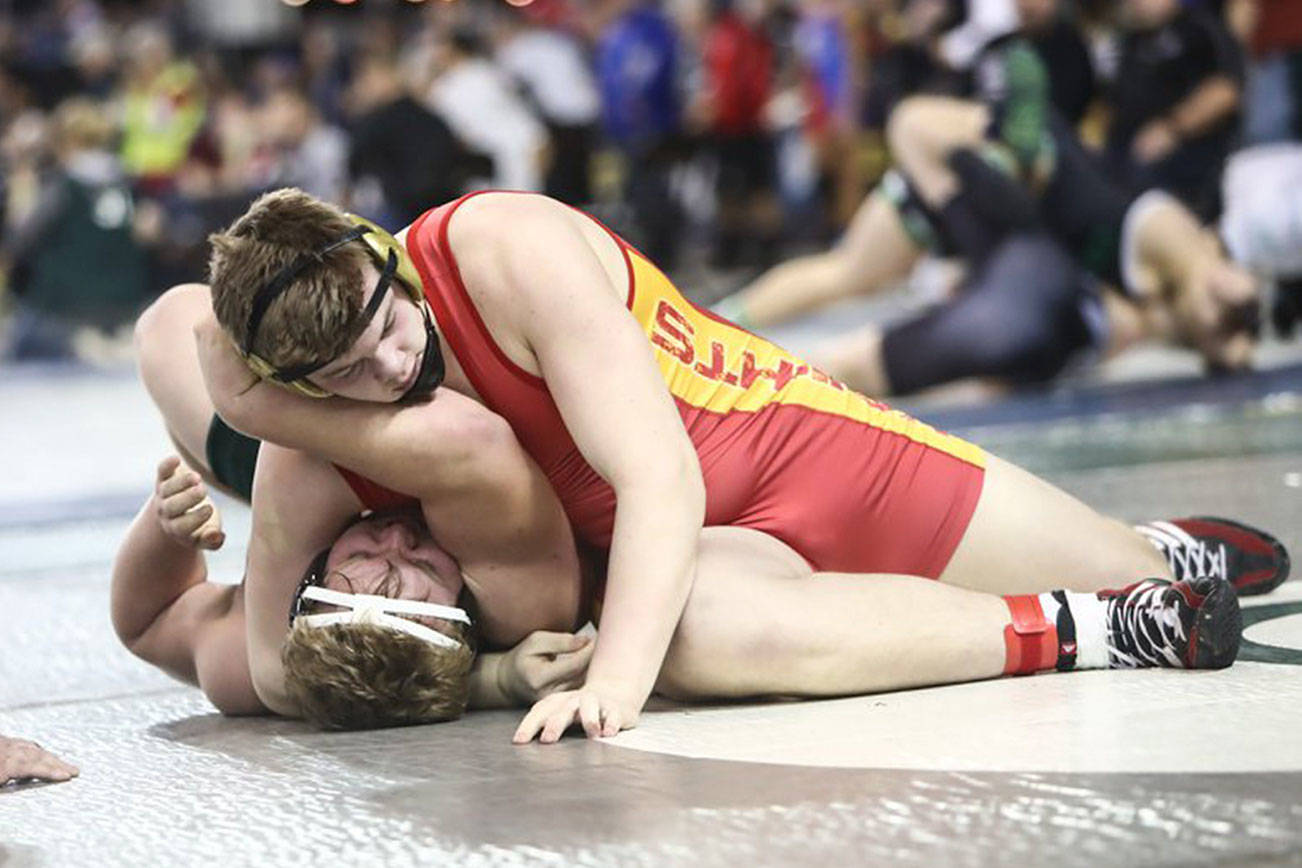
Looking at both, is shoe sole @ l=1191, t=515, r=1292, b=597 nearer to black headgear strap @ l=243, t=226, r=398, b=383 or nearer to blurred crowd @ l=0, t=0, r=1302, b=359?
black headgear strap @ l=243, t=226, r=398, b=383

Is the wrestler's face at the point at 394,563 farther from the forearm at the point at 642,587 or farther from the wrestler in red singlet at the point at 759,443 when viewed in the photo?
the forearm at the point at 642,587

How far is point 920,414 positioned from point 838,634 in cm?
335

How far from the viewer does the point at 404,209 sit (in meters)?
9.90

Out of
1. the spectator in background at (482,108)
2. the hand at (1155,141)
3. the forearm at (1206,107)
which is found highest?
→ the spectator in background at (482,108)

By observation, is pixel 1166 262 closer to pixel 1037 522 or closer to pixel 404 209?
pixel 1037 522

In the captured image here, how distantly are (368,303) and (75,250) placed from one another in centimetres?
823

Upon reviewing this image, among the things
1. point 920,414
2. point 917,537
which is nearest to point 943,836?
point 917,537

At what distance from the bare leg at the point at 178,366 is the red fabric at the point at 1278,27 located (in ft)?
16.6

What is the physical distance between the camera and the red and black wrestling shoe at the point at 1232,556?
3.30m

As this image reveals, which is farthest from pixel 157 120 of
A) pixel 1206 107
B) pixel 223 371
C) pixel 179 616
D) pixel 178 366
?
pixel 223 371

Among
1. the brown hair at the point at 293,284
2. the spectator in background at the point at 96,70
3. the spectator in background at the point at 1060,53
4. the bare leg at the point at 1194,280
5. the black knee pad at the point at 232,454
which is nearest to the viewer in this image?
the brown hair at the point at 293,284

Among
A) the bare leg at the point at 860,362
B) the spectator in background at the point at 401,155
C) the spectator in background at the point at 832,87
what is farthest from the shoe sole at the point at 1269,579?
the spectator in background at the point at 832,87

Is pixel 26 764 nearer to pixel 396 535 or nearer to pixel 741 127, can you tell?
pixel 396 535

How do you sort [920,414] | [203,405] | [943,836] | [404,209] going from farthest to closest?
[404,209], [920,414], [203,405], [943,836]
